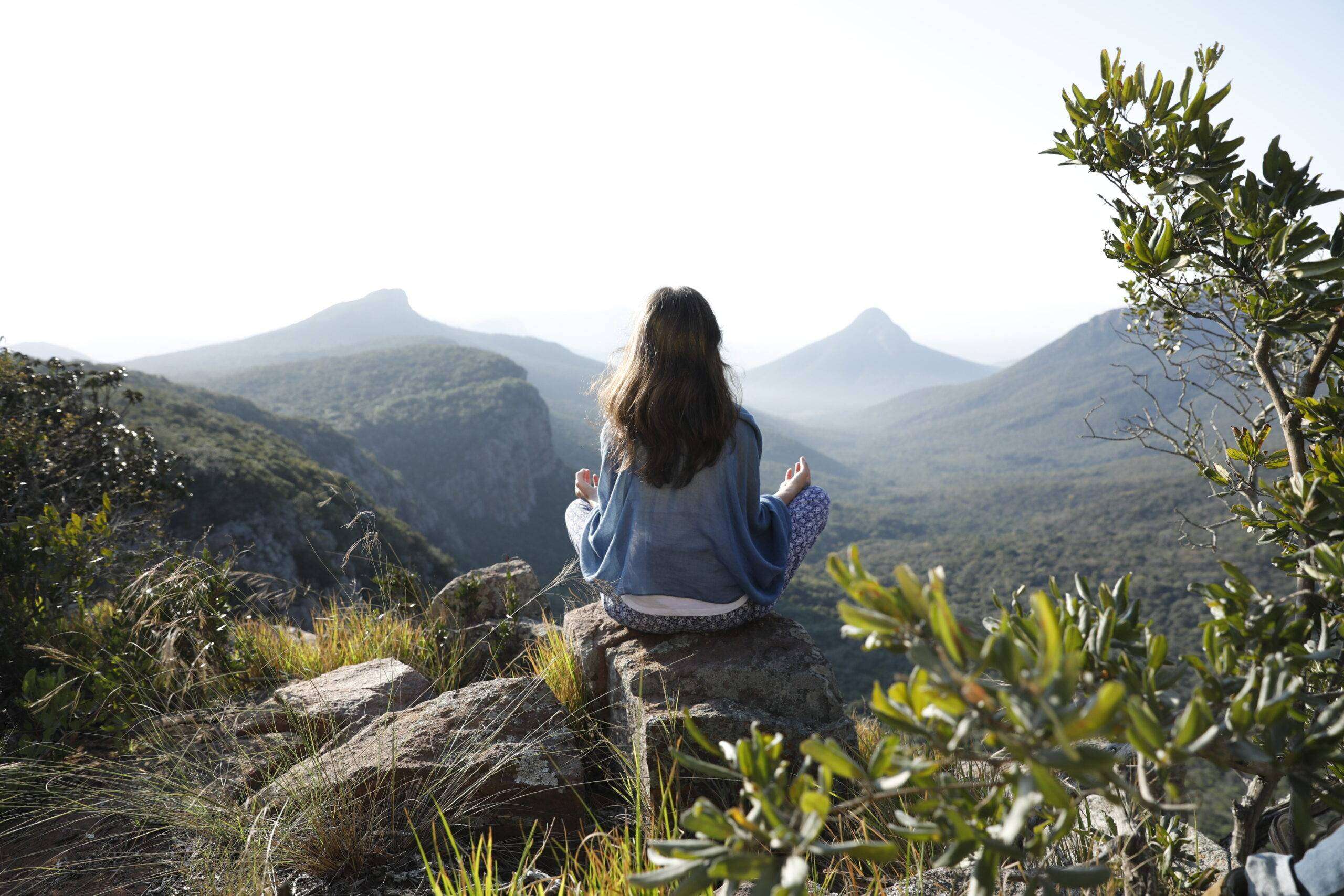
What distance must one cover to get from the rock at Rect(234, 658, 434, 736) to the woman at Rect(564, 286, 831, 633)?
0.89 meters

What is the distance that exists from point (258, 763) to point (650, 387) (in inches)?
71.0

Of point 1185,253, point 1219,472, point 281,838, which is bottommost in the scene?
point 281,838

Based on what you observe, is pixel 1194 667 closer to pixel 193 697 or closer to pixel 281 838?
pixel 281 838

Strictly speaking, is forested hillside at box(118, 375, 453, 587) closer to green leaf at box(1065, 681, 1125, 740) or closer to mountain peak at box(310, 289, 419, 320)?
green leaf at box(1065, 681, 1125, 740)

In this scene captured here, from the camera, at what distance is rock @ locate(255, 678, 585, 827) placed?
1.92 m

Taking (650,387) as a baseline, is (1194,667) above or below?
below

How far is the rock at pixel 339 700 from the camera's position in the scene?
8.10ft

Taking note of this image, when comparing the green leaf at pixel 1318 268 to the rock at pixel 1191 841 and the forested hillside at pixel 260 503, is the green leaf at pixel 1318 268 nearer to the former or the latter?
the rock at pixel 1191 841

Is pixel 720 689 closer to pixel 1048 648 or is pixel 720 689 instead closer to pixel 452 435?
pixel 1048 648

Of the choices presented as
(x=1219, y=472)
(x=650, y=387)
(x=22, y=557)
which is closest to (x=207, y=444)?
(x=22, y=557)

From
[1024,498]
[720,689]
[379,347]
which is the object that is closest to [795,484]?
[720,689]

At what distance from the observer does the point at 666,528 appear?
260cm

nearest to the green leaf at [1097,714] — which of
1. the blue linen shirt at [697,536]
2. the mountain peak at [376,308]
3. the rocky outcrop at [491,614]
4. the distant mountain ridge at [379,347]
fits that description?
the blue linen shirt at [697,536]

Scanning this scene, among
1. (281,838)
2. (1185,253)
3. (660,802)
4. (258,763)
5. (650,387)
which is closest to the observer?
(1185,253)
